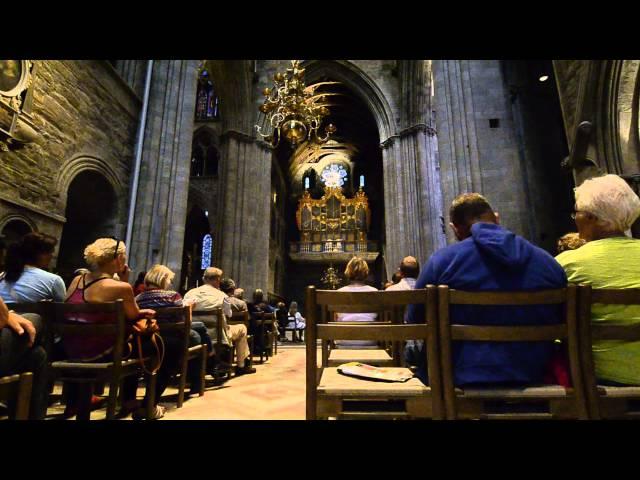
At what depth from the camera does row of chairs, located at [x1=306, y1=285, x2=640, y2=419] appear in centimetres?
119

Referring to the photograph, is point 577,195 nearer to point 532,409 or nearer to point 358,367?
point 532,409

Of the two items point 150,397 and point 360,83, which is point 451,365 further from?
point 360,83

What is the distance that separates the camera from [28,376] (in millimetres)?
1295

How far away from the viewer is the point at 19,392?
50.0 inches

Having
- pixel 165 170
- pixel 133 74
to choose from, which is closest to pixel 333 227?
pixel 133 74

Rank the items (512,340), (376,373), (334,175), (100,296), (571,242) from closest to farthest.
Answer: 1. (512,340)
2. (376,373)
3. (100,296)
4. (571,242)
5. (334,175)

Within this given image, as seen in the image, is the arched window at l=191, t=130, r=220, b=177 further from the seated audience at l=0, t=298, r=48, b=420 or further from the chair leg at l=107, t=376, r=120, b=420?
the seated audience at l=0, t=298, r=48, b=420

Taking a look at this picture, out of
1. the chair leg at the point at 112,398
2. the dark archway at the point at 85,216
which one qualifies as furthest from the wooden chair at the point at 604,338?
the dark archway at the point at 85,216

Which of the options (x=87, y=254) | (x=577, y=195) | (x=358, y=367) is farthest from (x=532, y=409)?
(x=87, y=254)

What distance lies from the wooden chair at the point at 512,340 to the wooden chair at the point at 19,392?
155 centimetres

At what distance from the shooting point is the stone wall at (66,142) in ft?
16.6

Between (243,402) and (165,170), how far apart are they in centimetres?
577

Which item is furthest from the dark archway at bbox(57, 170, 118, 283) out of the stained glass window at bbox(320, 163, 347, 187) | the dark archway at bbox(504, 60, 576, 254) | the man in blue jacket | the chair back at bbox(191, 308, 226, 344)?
the stained glass window at bbox(320, 163, 347, 187)
